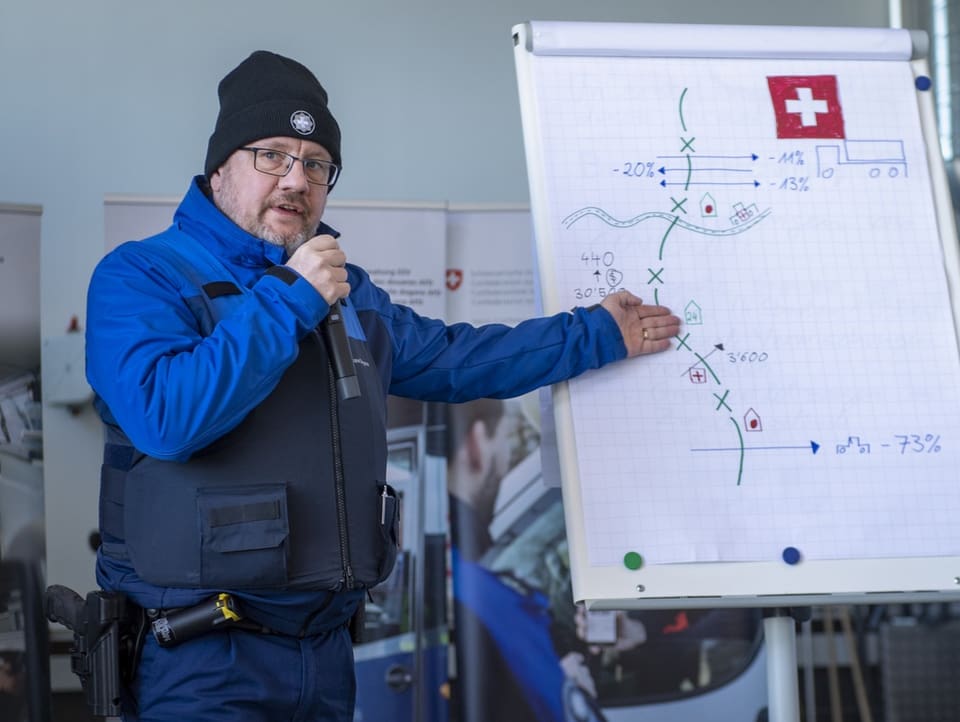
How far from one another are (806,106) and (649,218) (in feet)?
1.19

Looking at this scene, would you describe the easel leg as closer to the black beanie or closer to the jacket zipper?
the jacket zipper

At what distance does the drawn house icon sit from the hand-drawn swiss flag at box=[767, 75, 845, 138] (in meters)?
0.18

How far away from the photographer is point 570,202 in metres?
1.92

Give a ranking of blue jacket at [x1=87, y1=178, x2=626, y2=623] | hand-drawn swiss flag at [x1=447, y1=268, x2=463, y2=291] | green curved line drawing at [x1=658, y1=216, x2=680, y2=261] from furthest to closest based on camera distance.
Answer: hand-drawn swiss flag at [x1=447, y1=268, x2=463, y2=291] < green curved line drawing at [x1=658, y1=216, x2=680, y2=261] < blue jacket at [x1=87, y1=178, x2=626, y2=623]

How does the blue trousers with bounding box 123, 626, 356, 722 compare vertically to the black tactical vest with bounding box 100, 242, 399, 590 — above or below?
below

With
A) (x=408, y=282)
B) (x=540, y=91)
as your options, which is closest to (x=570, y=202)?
(x=540, y=91)

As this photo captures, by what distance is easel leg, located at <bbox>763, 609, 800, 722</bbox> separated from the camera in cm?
181

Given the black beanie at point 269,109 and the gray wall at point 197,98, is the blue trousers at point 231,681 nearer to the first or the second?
the black beanie at point 269,109

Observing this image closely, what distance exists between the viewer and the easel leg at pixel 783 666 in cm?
181

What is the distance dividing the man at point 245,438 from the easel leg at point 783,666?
0.52 meters

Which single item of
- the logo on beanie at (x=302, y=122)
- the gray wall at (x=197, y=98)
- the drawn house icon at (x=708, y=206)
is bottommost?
the drawn house icon at (x=708, y=206)

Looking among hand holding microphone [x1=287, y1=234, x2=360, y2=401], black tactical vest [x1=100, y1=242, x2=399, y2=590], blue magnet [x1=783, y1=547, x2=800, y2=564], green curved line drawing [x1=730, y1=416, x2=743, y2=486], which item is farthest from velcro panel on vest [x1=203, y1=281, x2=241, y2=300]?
blue magnet [x1=783, y1=547, x2=800, y2=564]

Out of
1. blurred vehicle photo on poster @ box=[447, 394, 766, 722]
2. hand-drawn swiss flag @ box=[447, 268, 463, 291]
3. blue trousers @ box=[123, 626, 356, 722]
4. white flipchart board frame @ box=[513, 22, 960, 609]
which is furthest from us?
hand-drawn swiss flag @ box=[447, 268, 463, 291]

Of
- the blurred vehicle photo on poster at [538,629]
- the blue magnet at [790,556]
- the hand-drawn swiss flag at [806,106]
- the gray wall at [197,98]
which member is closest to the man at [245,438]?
the blue magnet at [790,556]
